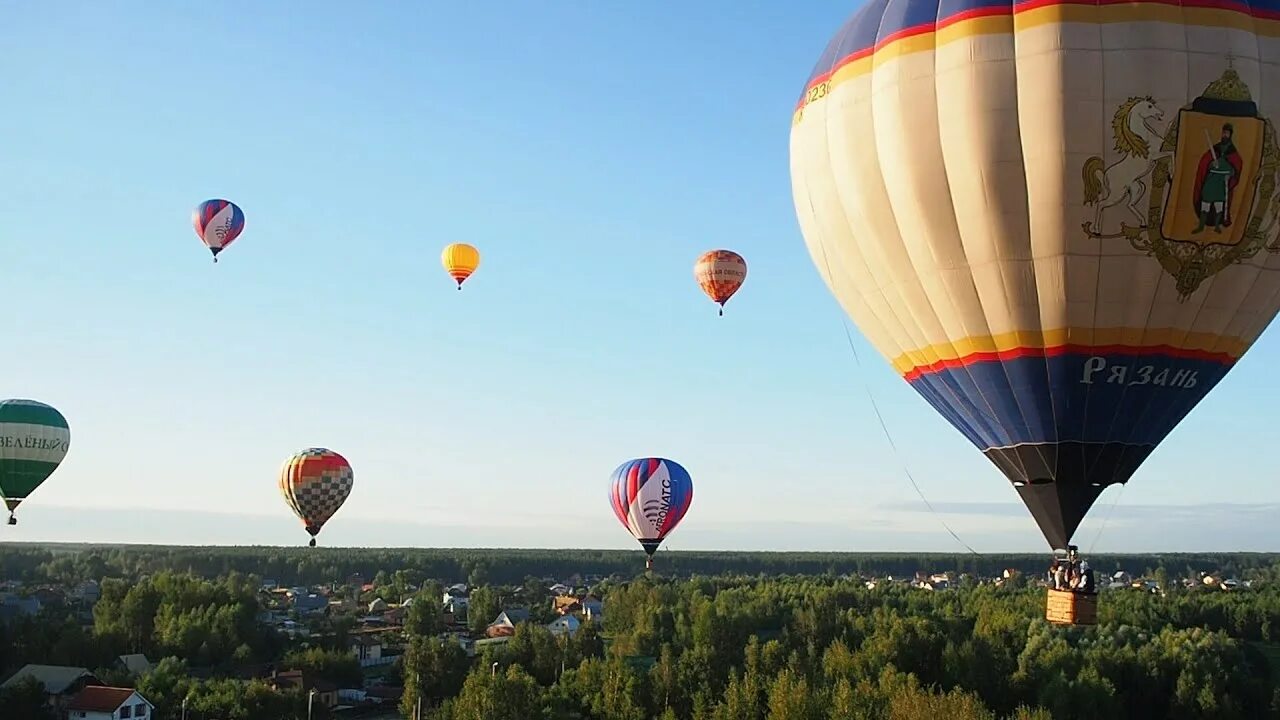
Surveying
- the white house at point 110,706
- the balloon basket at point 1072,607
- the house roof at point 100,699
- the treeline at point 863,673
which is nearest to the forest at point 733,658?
the treeline at point 863,673

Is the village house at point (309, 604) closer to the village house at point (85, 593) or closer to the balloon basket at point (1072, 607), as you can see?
the village house at point (85, 593)

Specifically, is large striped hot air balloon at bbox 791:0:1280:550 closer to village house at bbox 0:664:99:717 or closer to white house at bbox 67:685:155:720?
white house at bbox 67:685:155:720

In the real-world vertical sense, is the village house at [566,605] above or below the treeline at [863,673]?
below

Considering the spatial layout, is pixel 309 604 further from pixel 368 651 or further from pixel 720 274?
pixel 720 274

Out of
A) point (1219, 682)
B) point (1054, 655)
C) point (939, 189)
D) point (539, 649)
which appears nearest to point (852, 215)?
point (939, 189)

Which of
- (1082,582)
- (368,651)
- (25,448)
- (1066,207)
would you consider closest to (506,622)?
(368,651)
